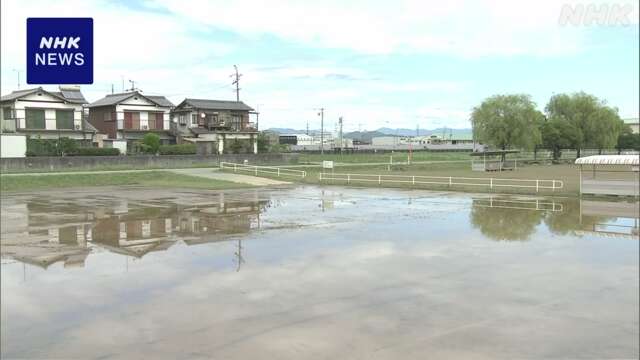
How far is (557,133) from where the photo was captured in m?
56.3

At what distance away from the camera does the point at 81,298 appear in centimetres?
789

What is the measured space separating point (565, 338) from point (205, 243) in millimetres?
8321

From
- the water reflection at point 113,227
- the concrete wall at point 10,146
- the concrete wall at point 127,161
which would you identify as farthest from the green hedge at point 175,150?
the water reflection at point 113,227

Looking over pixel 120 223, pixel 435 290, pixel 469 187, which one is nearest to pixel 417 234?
pixel 435 290

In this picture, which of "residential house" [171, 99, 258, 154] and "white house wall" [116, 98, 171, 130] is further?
"residential house" [171, 99, 258, 154]

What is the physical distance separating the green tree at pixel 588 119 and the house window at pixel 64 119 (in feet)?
153

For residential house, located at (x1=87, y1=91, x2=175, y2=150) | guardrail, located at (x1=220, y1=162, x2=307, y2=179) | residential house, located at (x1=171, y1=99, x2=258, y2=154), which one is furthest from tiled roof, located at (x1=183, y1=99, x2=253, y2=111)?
guardrail, located at (x1=220, y1=162, x2=307, y2=179)

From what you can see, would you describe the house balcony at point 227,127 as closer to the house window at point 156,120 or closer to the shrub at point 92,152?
the house window at point 156,120

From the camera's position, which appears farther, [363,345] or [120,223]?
[120,223]

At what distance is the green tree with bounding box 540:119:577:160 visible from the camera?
2221 inches

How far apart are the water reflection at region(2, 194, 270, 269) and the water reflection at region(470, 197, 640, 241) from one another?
6773 mm

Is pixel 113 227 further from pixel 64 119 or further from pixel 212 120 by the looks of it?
pixel 212 120

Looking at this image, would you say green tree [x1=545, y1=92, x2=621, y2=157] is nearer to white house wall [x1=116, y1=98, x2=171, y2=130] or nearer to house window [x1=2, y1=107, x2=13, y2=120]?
white house wall [x1=116, y1=98, x2=171, y2=130]

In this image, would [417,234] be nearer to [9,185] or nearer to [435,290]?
[435,290]
